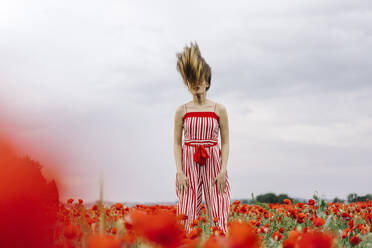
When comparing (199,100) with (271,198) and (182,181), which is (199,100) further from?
(271,198)

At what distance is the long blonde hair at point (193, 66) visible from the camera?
4680 mm

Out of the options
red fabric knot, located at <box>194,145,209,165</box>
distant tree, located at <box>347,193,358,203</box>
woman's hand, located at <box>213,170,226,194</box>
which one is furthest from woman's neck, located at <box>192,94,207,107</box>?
distant tree, located at <box>347,193,358,203</box>

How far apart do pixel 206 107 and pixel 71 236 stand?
310 centimetres

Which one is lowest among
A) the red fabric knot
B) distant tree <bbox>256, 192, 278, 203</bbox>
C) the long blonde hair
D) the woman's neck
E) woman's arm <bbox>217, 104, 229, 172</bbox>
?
distant tree <bbox>256, 192, 278, 203</bbox>

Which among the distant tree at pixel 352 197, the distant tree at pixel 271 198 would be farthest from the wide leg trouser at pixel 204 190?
the distant tree at pixel 271 198

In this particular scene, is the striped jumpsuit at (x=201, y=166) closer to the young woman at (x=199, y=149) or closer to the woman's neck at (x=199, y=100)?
the young woman at (x=199, y=149)

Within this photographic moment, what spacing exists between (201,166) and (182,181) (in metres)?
0.28

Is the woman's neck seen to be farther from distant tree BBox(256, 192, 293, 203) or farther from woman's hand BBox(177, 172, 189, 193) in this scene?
distant tree BBox(256, 192, 293, 203)

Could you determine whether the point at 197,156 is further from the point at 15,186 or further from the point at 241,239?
the point at 241,239

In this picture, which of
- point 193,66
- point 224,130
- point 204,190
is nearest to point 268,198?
point 204,190

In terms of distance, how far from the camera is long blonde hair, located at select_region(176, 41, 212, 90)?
4.68 m

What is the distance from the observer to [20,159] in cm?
169

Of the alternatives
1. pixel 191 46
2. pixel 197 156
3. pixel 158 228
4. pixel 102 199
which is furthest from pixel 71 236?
pixel 191 46

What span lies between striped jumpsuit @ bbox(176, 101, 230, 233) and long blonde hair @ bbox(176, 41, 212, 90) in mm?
397
